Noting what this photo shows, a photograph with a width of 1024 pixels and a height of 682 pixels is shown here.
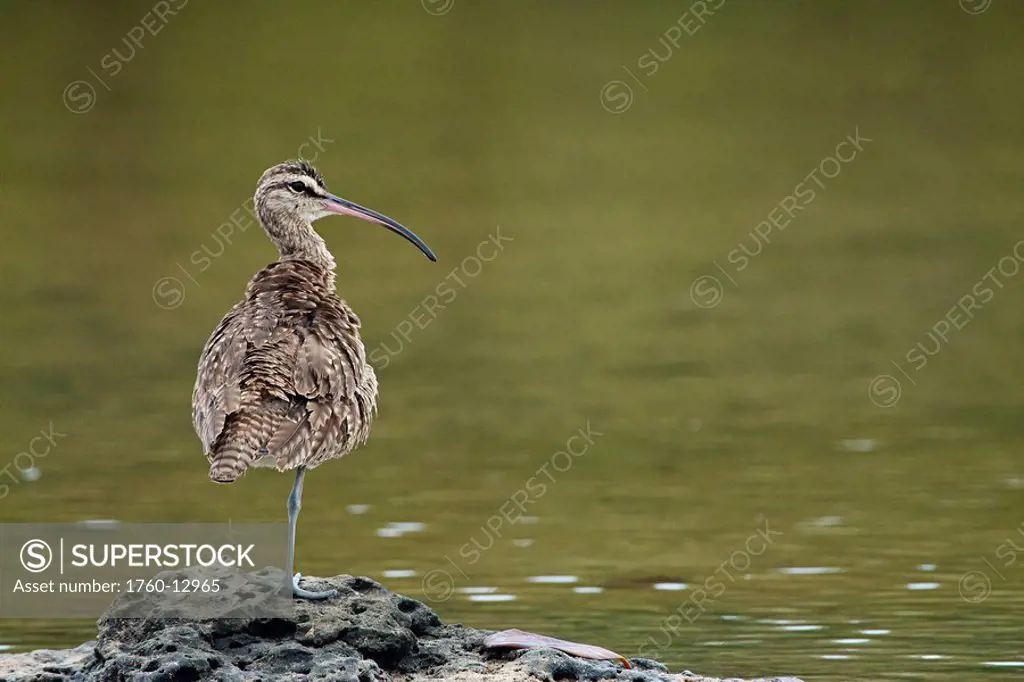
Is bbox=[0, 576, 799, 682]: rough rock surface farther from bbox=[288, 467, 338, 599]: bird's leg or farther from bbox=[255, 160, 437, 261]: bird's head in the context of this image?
bbox=[255, 160, 437, 261]: bird's head

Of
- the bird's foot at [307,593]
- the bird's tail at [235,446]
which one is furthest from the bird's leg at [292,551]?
the bird's tail at [235,446]

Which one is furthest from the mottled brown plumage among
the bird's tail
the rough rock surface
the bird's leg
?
the rough rock surface

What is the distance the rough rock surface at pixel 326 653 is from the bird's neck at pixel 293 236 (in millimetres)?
1889

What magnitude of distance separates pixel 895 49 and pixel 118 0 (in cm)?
1333

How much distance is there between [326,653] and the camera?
8.91 metres

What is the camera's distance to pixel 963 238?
23172 millimetres

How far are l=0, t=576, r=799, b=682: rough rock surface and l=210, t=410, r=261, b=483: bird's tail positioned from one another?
65 centimetres

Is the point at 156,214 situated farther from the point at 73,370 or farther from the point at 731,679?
the point at 731,679

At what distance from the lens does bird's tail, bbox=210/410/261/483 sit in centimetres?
905

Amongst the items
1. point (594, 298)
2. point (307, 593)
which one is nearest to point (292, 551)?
point (307, 593)

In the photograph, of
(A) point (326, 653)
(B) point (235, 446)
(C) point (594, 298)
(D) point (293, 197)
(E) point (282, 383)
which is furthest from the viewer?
(C) point (594, 298)

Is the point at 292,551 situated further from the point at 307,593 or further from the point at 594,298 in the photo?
the point at 594,298

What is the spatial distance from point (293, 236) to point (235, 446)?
1844 mm

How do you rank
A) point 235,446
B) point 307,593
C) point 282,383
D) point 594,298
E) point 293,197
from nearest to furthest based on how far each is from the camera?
1. point 235,446
2. point 307,593
3. point 282,383
4. point 293,197
5. point 594,298
